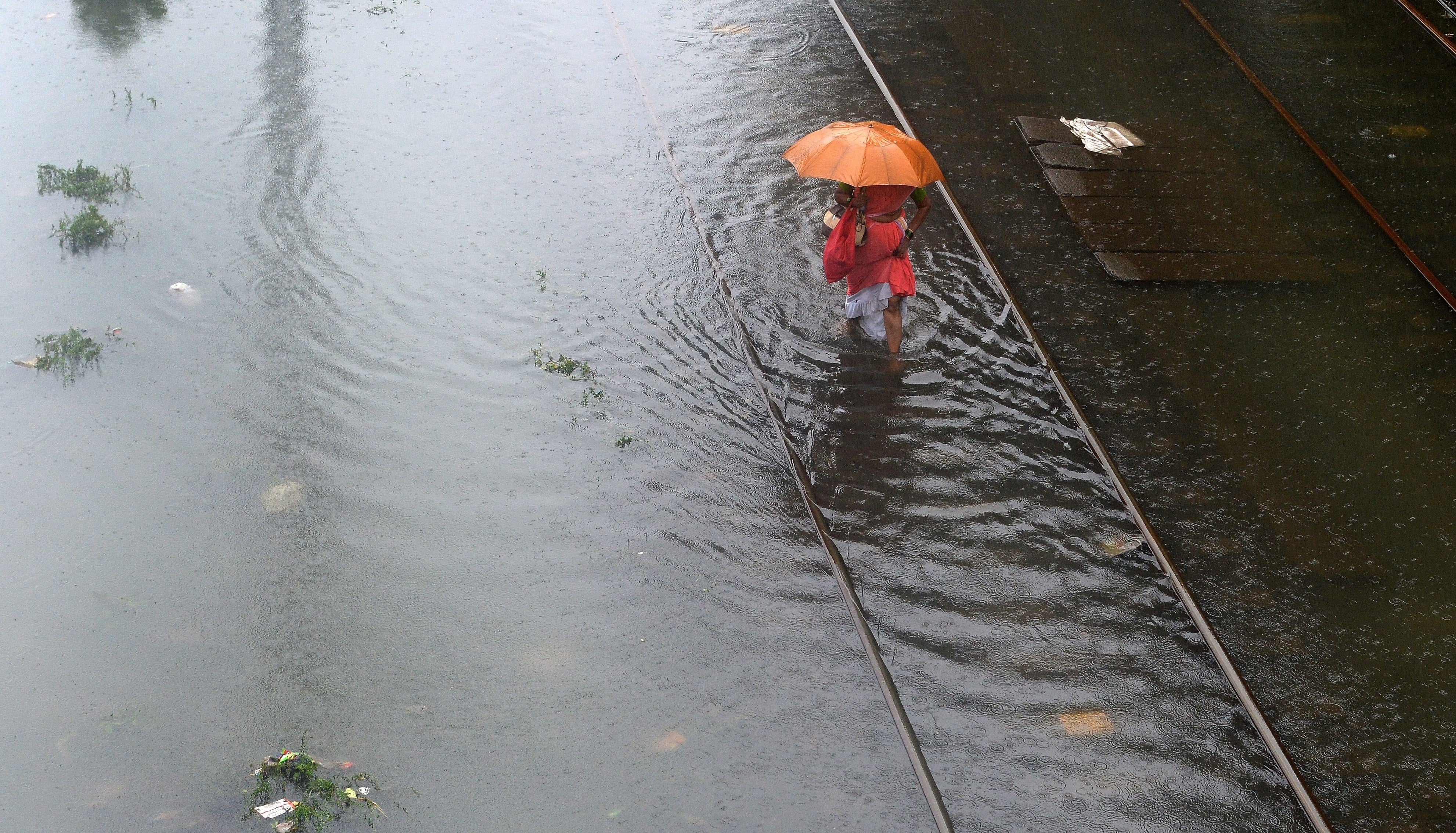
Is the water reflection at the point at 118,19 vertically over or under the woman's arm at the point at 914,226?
over

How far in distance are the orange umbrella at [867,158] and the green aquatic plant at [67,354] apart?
13.1 ft

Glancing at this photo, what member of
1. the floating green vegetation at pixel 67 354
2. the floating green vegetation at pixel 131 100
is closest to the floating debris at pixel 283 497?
the floating green vegetation at pixel 67 354

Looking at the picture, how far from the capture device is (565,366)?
20.2 feet

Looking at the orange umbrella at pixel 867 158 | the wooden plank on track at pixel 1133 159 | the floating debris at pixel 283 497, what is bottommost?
the floating debris at pixel 283 497

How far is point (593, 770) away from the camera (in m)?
4.30

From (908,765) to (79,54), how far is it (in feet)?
29.0

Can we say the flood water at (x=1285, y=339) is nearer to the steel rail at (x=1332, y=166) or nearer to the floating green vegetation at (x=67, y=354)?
the steel rail at (x=1332, y=166)

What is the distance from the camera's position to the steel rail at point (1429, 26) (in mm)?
9125

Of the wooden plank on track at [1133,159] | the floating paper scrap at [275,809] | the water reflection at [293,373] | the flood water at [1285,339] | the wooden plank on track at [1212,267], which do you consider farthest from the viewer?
the wooden plank on track at [1133,159]

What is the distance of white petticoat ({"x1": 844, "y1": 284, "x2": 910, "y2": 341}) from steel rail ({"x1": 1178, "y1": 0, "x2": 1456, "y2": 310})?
3409mm

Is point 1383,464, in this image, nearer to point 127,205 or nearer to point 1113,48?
point 1113,48

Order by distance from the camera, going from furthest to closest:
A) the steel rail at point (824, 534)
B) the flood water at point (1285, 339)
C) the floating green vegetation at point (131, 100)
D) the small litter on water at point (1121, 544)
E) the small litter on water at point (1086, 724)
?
the floating green vegetation at point (131, 100)
the small litter on water at point (1121, 544)
the flood water at point (1285, 339)
the small litter on water at point (1086, 724)
the steel rail at point (824, 534)

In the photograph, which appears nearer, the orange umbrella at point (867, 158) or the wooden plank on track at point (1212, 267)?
the orange umbrella at point (867, 158)

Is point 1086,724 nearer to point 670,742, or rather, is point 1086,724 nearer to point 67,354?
point 670,742
